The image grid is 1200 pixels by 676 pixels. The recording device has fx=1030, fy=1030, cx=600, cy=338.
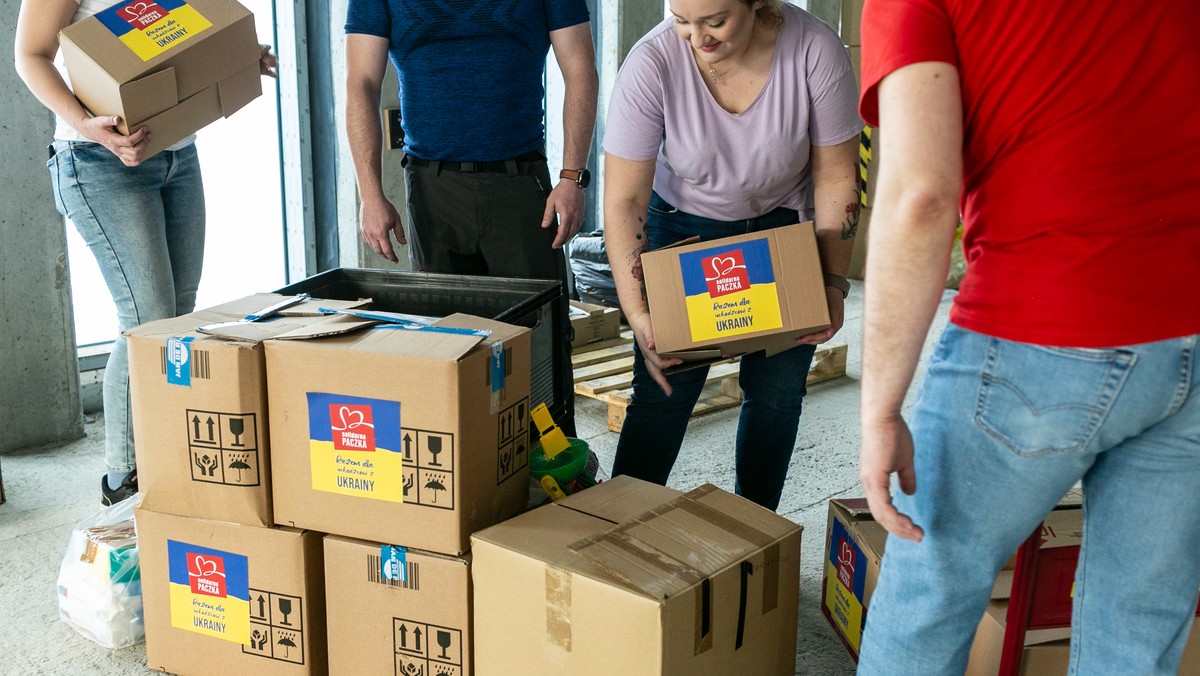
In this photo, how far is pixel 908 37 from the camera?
100cm

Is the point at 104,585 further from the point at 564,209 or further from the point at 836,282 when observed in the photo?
the point at 836,282

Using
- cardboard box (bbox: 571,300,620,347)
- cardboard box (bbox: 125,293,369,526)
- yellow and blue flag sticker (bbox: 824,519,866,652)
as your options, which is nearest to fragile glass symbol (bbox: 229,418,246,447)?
cardboard box (bbox: 125,293,369,526)

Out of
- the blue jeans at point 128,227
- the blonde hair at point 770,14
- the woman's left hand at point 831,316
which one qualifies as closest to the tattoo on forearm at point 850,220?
the woman's left hand at point 831,316

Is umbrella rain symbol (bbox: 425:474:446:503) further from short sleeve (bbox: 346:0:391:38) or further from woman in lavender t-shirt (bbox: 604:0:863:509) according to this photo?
short sleeve (bbox: 346:0:391:38)

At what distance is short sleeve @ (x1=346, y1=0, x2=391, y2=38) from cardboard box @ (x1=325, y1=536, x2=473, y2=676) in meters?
1.22

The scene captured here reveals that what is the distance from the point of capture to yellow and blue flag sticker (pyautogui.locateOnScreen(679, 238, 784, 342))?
1.85 metres

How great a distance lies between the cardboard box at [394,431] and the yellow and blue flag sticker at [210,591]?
0.50ft

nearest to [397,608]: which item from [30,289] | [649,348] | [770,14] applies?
[649,348]

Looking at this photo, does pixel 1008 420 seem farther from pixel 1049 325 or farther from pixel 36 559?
pixel 36 559

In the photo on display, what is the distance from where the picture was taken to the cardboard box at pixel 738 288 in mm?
1851

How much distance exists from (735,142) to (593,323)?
2.05 meters

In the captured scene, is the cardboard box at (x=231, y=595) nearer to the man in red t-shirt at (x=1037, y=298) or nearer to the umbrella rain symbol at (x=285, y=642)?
the umbrella rain symbol at (x=285, y=642)

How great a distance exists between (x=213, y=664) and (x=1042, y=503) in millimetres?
1497

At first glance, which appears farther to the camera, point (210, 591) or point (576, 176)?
point (576, 176)
